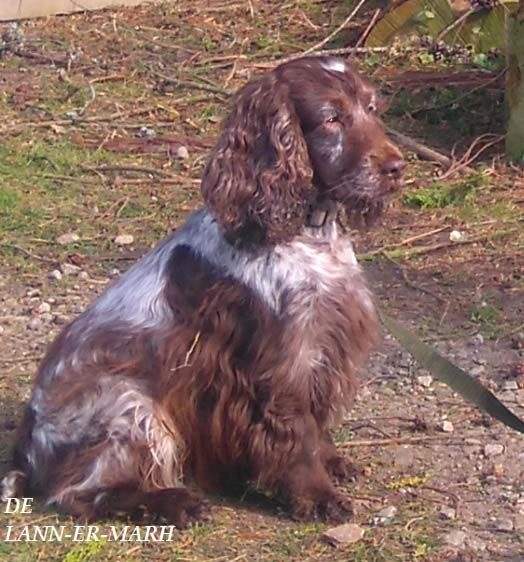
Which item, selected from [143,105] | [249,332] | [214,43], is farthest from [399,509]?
[214,43]

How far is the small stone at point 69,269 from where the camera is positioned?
7.29 m

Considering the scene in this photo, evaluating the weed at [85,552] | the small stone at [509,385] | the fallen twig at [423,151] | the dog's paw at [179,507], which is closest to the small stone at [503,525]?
the dog's paw at [179,507]

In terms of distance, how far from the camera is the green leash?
15.4ft

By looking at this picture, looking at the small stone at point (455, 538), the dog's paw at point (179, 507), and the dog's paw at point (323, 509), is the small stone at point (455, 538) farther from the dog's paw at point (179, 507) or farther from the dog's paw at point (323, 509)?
the dog's paw at point (179, 507)

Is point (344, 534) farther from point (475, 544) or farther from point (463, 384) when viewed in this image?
point (463, 384)

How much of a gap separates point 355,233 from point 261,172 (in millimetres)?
1034

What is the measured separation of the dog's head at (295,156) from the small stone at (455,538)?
110cm

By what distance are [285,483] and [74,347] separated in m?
0.87

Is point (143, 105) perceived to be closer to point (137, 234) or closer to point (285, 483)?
point (137, 234)

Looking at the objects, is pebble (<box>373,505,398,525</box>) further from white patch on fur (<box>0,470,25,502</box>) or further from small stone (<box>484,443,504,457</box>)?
white patch on fur (<box>0,470,25,502</box>)

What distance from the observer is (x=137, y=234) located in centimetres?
779

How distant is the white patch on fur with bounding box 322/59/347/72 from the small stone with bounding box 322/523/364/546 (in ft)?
5.03

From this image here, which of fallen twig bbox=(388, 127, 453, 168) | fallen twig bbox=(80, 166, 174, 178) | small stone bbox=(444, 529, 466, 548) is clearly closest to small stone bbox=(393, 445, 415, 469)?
small stone bbox=(444, 529, 466, 548)

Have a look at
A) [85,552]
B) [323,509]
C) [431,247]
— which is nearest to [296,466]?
[323,509]
